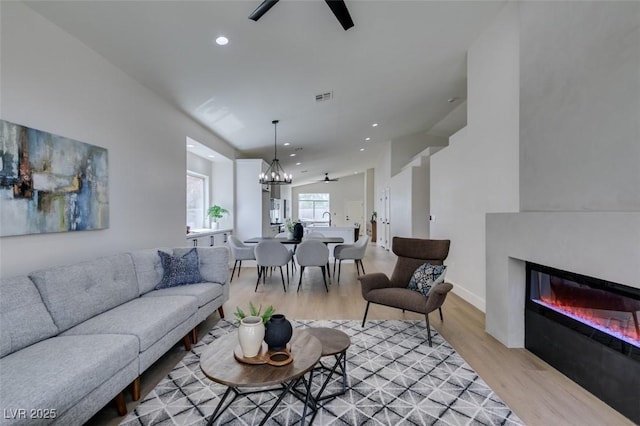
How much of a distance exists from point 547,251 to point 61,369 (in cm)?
333

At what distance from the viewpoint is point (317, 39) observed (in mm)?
3174

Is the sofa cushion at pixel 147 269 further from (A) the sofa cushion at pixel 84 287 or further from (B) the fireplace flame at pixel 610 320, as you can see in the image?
(B) the fireplace flame at pixel 610 320

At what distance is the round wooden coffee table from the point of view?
150 cm

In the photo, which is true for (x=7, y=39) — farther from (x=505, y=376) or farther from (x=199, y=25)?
(x=505, y=376)

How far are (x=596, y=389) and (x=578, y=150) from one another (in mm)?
1717

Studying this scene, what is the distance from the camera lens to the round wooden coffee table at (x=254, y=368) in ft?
4.91

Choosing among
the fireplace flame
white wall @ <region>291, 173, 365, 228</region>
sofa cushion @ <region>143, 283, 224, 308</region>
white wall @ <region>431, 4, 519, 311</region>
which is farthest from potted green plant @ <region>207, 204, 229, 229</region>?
white wall @ <region>291, 173, 365, 228</region>

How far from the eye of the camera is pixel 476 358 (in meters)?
2.66

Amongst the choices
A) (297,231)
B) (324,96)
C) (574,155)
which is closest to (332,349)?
(574,155)

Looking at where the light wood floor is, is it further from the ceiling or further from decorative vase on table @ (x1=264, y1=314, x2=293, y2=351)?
the ceiling

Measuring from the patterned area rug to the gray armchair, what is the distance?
432 millimetres

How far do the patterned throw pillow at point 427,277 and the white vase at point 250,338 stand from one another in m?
2.12

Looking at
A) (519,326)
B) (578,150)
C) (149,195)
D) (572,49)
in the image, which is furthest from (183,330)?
(572,49)

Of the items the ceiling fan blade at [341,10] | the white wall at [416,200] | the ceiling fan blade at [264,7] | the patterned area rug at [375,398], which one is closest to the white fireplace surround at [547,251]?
the patterned area rug at [375,398]
